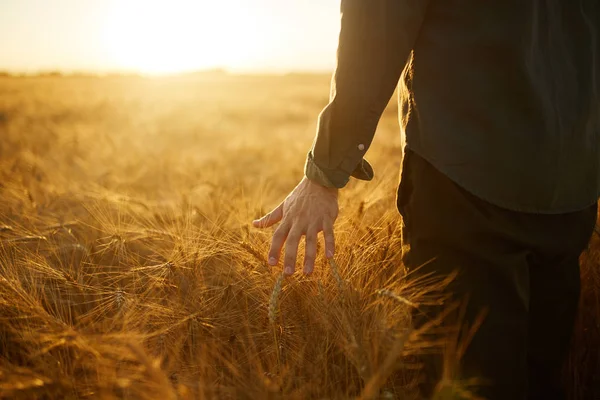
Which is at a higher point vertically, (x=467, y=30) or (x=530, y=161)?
(x=467, y=30)

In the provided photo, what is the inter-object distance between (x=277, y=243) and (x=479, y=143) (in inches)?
17.4

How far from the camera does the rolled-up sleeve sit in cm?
88

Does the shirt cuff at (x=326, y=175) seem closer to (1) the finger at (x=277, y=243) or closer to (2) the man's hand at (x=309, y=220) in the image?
(2) the man's hand at (x=309, y=220)

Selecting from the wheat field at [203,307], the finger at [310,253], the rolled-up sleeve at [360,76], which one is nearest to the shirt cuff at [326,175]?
the rolled-up sleeve at [360,76]

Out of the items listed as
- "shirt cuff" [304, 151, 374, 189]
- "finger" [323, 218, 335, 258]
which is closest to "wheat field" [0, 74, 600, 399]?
"finger" [323, 218, 335, 258]

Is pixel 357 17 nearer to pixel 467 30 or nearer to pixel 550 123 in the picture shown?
pixel 467 30

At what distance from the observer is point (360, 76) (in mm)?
916

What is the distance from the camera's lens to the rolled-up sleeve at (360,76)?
0.88m

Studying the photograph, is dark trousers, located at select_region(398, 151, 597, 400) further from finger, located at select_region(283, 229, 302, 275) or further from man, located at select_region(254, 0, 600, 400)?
finger, located at select_region(283, 229, 302, 275)

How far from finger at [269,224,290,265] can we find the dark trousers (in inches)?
9.8

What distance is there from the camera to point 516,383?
3.42 ft

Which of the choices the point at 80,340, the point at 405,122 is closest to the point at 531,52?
the point at 405,122

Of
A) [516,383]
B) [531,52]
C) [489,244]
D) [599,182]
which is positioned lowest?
[516,383]

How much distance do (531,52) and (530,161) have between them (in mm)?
199
